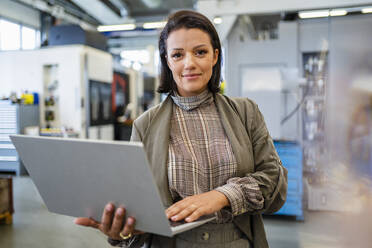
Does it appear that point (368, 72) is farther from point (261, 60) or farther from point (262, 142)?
point (262, 142)

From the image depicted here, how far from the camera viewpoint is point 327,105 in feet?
10.4

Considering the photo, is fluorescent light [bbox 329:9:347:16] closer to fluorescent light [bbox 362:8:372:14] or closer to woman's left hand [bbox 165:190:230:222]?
fluorescent light [bbox 362:8:372:14]

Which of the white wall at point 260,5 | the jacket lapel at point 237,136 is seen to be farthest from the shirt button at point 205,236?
the white wall at point 260,5

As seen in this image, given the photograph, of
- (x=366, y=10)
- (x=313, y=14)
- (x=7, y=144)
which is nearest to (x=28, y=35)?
(x=313, y=14)

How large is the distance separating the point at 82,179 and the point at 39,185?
0.21m

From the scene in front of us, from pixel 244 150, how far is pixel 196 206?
0.26m

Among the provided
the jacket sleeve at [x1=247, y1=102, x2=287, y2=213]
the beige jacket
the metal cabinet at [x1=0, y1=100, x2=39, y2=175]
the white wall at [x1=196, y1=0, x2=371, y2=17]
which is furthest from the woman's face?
the white wall at [x1=196, y1=0, x2=371, y2=17]

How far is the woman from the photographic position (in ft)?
3.05

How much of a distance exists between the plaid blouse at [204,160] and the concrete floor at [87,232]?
2.24m

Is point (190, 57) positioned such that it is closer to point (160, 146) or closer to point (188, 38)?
point (188, 38)

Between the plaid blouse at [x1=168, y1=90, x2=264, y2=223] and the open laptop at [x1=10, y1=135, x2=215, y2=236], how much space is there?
0.15 metres

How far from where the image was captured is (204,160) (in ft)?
3.15

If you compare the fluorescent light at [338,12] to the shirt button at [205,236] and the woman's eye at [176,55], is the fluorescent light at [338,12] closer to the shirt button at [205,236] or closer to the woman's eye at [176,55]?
the woman's eye at [176,55]

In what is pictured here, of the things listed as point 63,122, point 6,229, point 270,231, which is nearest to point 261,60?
point 270,231
